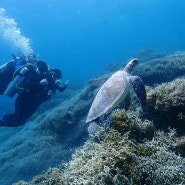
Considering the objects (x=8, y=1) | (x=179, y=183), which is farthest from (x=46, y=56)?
(x=179, y=183)

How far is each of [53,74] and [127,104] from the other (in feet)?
12.9

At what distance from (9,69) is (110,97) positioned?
215 inches

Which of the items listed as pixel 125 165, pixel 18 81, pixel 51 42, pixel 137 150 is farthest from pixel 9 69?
pixel 51 42

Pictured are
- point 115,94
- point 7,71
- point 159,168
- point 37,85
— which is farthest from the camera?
point 7,71

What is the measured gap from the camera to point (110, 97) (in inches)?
168

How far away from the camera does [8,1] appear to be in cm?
4653

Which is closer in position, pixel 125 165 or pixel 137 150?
pixel 125 165

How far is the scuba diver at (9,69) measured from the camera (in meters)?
8.55

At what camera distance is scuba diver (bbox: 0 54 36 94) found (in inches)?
337

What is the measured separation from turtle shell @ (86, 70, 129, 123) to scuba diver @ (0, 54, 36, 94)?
15.2ft

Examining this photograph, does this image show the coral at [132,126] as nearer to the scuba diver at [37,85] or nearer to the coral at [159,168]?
the coral at [159,168]

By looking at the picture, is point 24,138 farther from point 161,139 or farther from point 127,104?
point 161,139

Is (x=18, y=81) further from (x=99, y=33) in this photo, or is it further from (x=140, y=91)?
(x=99, y=33)

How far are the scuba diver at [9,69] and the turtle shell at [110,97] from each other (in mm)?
4645
